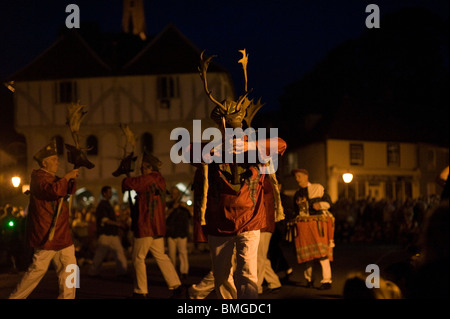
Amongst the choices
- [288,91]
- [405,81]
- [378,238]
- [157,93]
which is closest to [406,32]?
[405,81]

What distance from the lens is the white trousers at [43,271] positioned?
7.36 meters

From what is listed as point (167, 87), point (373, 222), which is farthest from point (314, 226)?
point (167, 87)

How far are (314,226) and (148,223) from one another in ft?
9.29

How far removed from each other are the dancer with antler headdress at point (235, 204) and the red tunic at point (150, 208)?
2854mm

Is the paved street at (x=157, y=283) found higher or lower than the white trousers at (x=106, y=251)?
lower

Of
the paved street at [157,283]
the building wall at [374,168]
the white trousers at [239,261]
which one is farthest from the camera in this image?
the building wall at [374,168]

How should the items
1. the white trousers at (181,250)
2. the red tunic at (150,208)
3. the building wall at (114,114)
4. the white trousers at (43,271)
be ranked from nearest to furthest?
the white trousers at (43,271), the red tunic at (150,208), the white trousers at (181,250), the building wall at (114,114)

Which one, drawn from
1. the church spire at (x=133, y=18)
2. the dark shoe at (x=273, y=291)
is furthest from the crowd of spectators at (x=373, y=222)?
the church spire at (x=133, y=18)

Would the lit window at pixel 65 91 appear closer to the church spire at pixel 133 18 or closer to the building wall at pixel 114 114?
the building wall at pixel 114 114

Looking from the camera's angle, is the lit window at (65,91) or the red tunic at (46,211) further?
the lit window at (65,91)

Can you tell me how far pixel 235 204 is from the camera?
6.36m

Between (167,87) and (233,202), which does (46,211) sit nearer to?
(233,202)

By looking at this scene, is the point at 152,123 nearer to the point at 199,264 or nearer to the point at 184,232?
the point at 199,264
